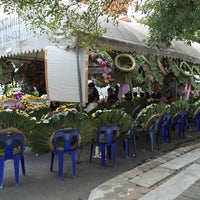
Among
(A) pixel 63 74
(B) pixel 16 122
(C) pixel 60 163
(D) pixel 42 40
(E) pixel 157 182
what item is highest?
(D) pixel 42 40

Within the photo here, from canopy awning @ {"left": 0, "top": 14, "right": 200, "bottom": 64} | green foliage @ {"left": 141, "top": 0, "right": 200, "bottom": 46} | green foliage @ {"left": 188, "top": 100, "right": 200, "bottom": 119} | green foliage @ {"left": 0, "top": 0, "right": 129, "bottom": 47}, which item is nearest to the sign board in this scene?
canopy awning @ {"left": 0, "top": 14, "right": 200, "bottom": 64}

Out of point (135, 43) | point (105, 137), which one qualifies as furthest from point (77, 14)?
Answer: point (135, 43)

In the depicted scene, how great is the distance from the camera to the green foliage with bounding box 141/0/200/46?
20.5ft

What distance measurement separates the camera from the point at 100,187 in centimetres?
444

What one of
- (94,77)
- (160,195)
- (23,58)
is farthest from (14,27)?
(160,195)

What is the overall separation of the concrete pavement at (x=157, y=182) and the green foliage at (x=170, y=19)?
9.96 ft

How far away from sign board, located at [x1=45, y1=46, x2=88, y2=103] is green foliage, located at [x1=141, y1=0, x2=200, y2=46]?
7.63 feet

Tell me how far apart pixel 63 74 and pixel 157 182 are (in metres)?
2.56

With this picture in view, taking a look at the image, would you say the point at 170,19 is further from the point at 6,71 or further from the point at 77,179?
the point at 6,71

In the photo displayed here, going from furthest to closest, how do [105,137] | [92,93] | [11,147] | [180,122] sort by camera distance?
[92,93] < [180,122] < [105,137] < [11,147]

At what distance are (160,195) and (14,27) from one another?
17.3 ft

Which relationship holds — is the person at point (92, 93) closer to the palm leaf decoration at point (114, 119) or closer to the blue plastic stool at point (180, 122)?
the blue plastic stool at point (180, 122)

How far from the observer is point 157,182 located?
4625 mm

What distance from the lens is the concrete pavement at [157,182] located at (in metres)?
4.10
